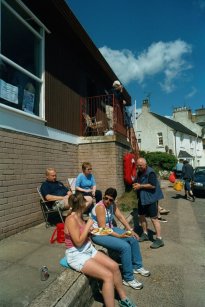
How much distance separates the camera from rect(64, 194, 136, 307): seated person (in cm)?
337

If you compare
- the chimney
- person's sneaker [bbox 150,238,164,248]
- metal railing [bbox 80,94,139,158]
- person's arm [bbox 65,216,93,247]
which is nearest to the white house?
the chimney

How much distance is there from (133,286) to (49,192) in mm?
2868

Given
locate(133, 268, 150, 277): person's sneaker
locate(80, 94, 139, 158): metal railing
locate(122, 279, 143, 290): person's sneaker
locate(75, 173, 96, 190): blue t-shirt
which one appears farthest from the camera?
locate(80, 94, 139, 158): metal railing

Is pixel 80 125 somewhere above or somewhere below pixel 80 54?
below

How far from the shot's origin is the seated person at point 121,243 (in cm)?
406

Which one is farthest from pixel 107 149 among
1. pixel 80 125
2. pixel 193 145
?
pixel 193 145

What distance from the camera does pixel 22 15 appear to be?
6527 mm

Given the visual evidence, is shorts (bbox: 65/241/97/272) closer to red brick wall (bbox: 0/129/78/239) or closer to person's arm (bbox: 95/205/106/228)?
person's arm (bbox: 95/205/106/228)

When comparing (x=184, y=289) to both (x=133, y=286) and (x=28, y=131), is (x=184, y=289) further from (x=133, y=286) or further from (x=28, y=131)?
(x=28, y=131)

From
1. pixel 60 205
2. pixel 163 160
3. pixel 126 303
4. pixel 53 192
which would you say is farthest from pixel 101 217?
pixel 163 160

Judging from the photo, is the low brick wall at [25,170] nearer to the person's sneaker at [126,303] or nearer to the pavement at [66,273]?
the pavement at [66,273]

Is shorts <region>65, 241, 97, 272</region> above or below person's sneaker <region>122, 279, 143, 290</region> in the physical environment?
above

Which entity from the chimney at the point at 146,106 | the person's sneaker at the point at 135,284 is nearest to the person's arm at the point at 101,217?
the person's sneaker at the point at 135,284

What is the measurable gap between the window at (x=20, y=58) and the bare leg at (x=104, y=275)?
12.0ft
